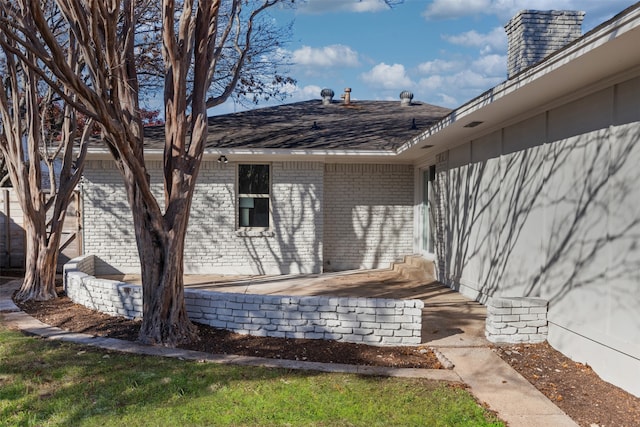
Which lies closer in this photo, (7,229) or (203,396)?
(203,396)

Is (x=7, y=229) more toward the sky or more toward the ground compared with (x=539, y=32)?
more toward the ground

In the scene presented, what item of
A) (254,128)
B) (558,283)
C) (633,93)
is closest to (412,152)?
(254,128)

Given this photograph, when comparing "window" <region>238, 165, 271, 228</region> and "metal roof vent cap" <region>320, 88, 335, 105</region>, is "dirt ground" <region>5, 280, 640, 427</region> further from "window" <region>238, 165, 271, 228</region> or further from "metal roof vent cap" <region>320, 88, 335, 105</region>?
"metal roof vent cap" <region>320, 88, 335, 105</region>

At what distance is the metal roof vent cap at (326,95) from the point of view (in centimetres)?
1591

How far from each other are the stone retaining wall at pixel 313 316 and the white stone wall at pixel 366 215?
5.94 m

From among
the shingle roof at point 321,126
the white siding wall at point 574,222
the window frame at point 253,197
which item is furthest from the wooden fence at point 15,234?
the white siding wall at point 574,222

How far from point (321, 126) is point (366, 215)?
100 inches

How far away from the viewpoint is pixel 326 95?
52.4 ft

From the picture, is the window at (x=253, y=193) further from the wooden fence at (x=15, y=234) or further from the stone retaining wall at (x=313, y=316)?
the stone retaining wall at (x=313, y=316)

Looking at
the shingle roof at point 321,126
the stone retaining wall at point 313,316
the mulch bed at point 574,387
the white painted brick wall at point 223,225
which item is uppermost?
the shingle roof at point 321,126

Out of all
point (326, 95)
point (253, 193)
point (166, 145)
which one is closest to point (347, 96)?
point (326, 95)

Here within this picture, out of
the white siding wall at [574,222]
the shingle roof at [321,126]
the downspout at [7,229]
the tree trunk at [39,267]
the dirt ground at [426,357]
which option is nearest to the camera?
the dirt ground at [426,357]

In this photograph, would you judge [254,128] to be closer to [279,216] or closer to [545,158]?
[279,216]

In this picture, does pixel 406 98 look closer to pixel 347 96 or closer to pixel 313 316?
pixel 347 96
